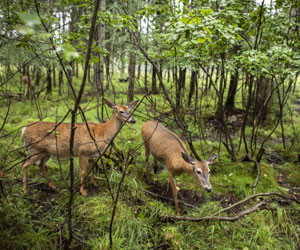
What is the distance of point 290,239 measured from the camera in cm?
338

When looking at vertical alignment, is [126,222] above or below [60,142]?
below

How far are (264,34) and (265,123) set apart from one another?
15.0 ft

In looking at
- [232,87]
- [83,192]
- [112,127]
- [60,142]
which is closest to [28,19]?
[60,142]

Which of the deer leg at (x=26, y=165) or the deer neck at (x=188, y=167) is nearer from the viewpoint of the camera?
the deer leg at (x=26, y=165)

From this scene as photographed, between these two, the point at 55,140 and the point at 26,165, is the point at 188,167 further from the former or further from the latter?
the point at 26,165

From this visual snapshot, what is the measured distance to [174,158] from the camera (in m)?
4.32

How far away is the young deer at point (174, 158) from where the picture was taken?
12.3 feet

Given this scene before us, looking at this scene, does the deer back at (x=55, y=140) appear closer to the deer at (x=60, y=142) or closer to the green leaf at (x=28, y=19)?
the deer at (x=60, y=142)

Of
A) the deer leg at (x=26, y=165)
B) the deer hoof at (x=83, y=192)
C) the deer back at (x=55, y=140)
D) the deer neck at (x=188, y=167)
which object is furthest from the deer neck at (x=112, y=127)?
the deer neck at (x=188, y=167)

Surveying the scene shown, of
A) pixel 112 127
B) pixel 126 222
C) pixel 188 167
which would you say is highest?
pixel 112 127

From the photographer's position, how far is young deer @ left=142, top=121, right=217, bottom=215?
375 centimetres

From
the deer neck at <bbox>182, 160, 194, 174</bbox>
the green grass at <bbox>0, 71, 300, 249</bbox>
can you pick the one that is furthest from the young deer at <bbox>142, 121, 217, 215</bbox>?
the green grass at <bbox>0, 71, 300, 249</bbox>

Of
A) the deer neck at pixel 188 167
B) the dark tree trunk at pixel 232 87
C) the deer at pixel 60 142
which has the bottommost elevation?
the deer neck at pixel 188 167

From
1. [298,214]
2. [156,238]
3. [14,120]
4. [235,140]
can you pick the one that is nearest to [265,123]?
[235,140]
